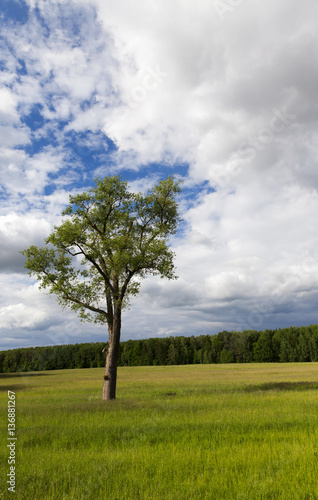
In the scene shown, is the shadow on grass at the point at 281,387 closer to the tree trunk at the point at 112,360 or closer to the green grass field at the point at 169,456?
the tree trunk at the point at 112,360

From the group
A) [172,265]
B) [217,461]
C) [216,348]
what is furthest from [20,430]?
[216,348]

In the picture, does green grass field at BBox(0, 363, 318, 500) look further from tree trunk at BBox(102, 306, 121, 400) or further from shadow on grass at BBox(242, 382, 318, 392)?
shadow on grass at BBox(242, 382, 318, 392)

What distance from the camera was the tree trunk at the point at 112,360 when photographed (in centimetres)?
2241

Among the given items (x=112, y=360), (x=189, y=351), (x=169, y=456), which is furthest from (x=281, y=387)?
(x=189, y=351)

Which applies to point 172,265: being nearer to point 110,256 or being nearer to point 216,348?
point 110,256

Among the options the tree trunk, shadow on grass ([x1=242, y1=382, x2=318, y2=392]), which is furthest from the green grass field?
shadow on grass ([x1=242, y1=382, x2=318, y2=392])

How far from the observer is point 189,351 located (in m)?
135

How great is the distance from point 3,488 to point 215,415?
9412 mm

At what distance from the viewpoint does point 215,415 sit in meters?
13.9

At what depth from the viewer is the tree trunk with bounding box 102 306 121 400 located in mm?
22406

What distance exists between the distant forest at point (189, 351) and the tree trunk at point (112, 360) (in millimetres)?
106573

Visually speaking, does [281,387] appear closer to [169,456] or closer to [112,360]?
[112,360]

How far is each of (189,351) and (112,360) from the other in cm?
11880

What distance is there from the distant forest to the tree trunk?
350 feet
